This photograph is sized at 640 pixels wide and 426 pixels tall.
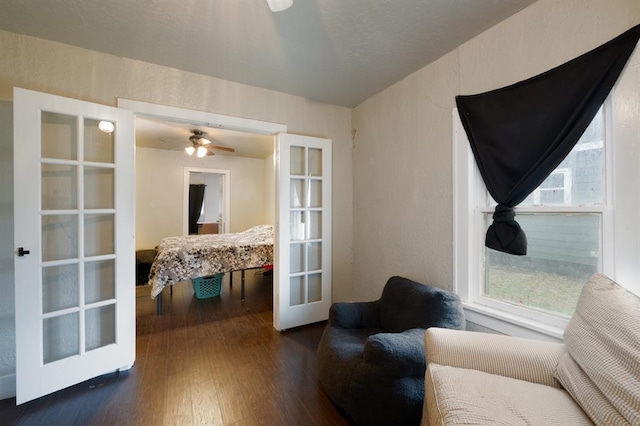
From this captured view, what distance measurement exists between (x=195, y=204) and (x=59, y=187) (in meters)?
4.21

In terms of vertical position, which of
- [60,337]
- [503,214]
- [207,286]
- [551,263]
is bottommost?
[207,286]

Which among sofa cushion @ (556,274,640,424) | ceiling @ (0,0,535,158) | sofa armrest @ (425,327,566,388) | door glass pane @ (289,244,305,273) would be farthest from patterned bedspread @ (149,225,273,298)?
A: sofa cushion @ (556,274,640,424)

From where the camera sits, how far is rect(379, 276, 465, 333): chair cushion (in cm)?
170

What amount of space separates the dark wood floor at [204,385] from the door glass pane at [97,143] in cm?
164

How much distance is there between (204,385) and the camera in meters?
1.87

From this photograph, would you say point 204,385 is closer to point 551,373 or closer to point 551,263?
point 551,373

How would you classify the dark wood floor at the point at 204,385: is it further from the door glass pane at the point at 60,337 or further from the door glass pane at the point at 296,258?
the door glass pane at the point at 296,258

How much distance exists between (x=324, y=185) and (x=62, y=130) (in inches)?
86.5

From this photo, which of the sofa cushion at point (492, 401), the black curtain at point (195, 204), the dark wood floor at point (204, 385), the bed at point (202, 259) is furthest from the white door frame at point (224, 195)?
the sofa cushion at point (492, 401)

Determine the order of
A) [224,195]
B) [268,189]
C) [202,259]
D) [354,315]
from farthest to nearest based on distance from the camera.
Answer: [268,189], [224,195], [202,259], [354,315]

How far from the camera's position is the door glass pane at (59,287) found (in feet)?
5.95

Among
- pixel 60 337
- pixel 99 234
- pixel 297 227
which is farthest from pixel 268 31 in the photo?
pixel 60 337

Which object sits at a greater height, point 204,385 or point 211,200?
point 211,200

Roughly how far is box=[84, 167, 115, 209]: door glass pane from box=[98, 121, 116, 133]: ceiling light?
0.96 feet
